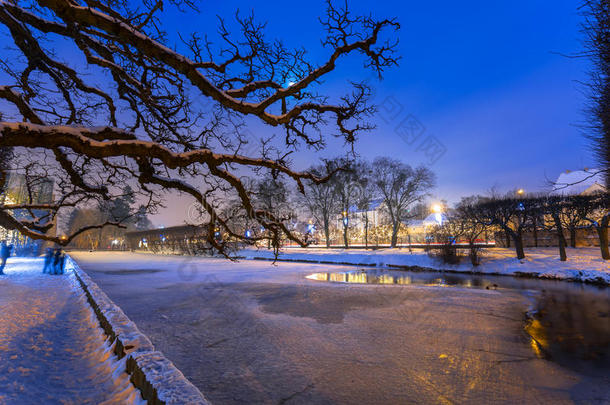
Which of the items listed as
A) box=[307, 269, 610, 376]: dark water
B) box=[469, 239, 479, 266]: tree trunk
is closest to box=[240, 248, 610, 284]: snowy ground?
box=[469, 239, 479, 266]: tree trunk

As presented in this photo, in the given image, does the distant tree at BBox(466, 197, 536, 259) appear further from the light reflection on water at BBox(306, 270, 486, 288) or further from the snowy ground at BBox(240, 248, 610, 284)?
the light reflection on water at BBox(306, 270, 486, 288)

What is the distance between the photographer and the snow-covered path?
3.35 m

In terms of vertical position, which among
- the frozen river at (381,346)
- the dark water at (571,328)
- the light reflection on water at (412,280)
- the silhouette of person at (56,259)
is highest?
the silhouette of person at (56,259)

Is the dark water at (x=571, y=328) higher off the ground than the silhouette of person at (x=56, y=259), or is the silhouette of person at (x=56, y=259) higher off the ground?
the silhouette of person at (x=56, y=259)

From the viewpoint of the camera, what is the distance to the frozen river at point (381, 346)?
3.88 meters

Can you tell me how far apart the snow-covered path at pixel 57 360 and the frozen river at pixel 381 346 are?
3.32 feet

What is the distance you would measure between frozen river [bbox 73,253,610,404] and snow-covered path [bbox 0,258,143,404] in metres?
1.01

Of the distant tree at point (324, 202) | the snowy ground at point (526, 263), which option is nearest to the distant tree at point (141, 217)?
the snowy ground at point (526, 263)

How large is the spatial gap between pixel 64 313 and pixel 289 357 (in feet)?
21.5

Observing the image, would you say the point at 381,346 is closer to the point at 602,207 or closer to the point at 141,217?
the point at 141,217

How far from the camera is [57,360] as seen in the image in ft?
14.5

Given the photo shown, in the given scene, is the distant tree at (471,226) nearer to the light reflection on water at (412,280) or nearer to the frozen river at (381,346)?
the light reflection on water at (412,280)

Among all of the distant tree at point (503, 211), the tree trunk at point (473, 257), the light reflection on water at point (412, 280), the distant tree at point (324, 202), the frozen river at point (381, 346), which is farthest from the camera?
the distant tree at point (324, 202)

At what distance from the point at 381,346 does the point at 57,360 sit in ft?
18.3
